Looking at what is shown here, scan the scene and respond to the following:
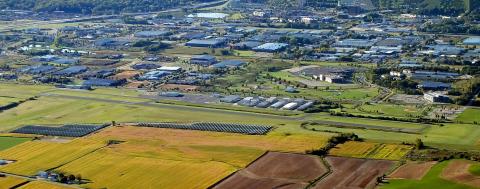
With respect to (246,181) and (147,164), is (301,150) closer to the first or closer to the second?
(246,181)

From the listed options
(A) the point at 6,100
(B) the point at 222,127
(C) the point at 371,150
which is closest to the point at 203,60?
(A) the point at 6,100

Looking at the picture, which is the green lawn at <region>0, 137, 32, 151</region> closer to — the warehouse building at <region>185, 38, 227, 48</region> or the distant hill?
the warehouse building at <region>185, 38, 227, 48</region>

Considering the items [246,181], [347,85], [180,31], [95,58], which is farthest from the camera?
[180,31]

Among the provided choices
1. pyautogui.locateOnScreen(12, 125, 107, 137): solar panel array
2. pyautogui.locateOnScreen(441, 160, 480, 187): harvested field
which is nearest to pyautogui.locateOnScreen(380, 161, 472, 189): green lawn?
pyautogui.locateOnScreen(441, 160, 480, 187): harvested field

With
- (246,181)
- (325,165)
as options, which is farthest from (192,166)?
(325,165)

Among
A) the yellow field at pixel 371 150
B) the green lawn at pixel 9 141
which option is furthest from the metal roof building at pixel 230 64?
the yellow field at pixel 371 150

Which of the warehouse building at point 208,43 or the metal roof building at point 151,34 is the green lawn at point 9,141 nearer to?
the warehouse building at point 208,43
